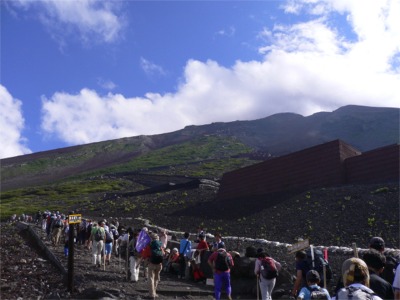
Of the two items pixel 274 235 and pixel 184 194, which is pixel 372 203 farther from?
pixel 184 194

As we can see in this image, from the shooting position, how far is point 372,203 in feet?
92.8

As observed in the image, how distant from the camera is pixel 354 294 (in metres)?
4.45

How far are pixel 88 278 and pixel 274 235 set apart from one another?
15.1m

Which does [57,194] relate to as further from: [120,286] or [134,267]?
[120,286]

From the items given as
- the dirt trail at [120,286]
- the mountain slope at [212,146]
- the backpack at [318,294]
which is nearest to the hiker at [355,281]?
the backpack at [318,294]

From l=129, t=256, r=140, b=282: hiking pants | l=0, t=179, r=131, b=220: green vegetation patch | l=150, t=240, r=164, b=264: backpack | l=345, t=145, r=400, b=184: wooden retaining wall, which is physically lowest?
l=129, t=256, r=140, b=282: hiking pants

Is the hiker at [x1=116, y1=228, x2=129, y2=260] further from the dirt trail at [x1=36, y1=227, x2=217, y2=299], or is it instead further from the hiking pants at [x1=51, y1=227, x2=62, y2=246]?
the hiking pants at [x1=51, y1=227, x2=62, y2=246]

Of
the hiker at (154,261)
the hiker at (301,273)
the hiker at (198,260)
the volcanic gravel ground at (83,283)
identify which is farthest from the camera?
the hiker at (198,260)

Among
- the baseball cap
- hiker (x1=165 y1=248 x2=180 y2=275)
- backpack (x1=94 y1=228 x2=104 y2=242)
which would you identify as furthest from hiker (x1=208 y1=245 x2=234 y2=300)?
backpack (x1=94 y1=228 x2=104 y2=242)

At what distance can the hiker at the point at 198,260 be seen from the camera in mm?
14258

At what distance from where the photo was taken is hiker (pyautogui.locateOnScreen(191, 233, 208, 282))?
1426 centimetres

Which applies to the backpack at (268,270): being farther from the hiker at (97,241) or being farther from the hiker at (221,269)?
the hiker at (97,241)

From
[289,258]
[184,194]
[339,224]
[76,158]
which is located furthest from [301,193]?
[76,158]

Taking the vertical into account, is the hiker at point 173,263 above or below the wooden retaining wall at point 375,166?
below
